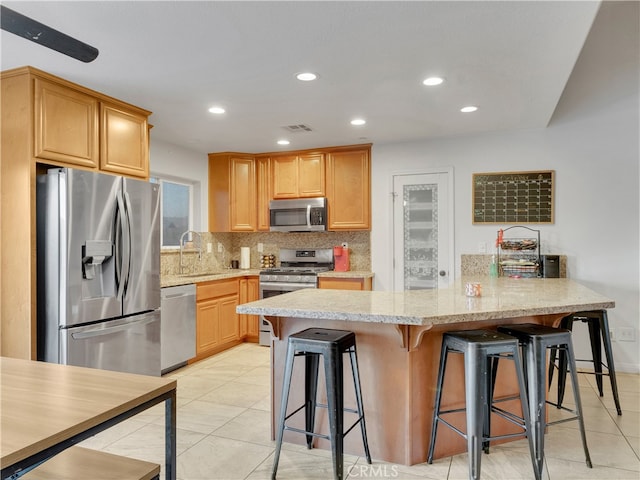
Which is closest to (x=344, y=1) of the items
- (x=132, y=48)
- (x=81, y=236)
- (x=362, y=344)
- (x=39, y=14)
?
(x=132, y=48)

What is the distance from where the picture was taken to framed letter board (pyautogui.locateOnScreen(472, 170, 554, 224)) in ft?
14.1

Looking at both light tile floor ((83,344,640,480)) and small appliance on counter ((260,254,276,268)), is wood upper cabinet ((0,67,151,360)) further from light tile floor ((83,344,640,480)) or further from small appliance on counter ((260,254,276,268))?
small appliance on counter ((260,254,276,268))

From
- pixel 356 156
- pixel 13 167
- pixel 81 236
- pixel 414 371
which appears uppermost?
pixel 356 156

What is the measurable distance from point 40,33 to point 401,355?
2.13 meters

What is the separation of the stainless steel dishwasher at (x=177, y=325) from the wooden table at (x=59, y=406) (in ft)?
7.88

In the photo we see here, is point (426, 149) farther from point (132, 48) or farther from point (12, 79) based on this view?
point (12, 79)

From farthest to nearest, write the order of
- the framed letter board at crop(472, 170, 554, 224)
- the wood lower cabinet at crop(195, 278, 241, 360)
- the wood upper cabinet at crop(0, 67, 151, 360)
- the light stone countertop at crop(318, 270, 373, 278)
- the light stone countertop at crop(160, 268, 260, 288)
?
1. the light stone countertop at crop(318, 270, 373, 278)
2. the wood lower cabinet at crop(195, 278, 241, 360)
3. the framed letter board at crop(472, 170, 554, 224)
4. the light stone countertop at crop(160, 268, 260, 288)
5. the wood upper cabinet at crop(0, 67, 151, 360)

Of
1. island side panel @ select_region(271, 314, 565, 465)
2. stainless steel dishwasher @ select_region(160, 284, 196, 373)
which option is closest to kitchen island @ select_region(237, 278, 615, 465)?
island side panel @ select_region(271, 314, 565, 465)

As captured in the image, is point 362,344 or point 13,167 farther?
point 13,167

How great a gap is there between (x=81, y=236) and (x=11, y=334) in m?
0.76

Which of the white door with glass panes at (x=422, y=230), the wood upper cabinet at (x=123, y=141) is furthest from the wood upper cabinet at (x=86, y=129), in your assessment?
the white door with glass panes at (x=422, y=230)

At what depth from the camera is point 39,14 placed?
2137mm

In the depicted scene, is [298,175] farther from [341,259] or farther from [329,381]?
[329,381]

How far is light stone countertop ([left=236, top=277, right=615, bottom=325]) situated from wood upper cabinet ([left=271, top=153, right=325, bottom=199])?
2.36 meters
